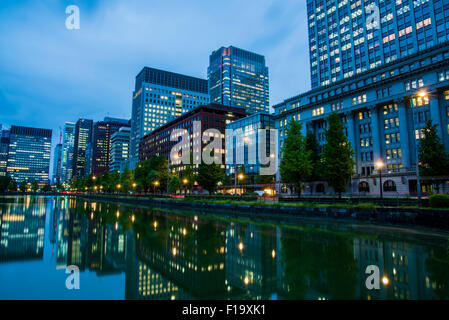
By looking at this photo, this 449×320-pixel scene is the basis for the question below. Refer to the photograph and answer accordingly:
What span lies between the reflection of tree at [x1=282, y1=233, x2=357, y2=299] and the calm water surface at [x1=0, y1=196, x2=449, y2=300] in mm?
32

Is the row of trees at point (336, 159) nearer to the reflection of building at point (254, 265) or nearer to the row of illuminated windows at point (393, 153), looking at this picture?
the row of illuminated windows at point (393, 153)

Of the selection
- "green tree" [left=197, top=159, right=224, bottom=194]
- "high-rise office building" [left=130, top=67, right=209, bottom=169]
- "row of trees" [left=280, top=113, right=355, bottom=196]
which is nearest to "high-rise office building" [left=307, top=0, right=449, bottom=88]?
"row of trees" [left=280, top=113, right=355, bottom=196]

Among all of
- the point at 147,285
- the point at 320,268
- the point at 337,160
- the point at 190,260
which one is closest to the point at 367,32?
the point at 337,160

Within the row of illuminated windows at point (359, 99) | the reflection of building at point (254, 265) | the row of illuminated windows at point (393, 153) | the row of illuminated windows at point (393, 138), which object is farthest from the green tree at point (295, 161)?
the reflection of building at point (254, 265)

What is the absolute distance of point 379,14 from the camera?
80750 mm

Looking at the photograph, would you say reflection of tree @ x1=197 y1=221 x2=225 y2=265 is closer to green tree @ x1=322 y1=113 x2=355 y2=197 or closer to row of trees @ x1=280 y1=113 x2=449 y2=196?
row of trees @ x1=280 y1=113 x2=449 y2=196

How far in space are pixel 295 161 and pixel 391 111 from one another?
3067cm

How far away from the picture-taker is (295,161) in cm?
4369

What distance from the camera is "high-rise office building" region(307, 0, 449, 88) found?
6900cm

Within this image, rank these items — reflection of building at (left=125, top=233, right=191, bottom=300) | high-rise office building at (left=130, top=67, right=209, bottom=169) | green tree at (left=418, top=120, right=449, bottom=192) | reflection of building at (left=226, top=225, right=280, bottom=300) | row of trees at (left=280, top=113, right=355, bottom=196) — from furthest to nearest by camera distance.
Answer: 1. high-rise office building at (left=130, top=67, right=209, bottom=169)
2. row of trees at (left=280, top=113, right=355, bottom=196)
3. green tree at (left=418, top=120, right=449, bottom=192)
4. reflection of building at (left=226, top=225, right=280, bottom=300)
5. reflection of building at (left=125, top=233, right=191, bottom=300)

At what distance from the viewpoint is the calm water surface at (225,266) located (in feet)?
25.7

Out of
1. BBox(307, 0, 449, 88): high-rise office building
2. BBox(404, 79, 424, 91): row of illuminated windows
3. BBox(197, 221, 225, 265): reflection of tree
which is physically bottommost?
BBox(197, 221, 225, 265): reflection of tree
